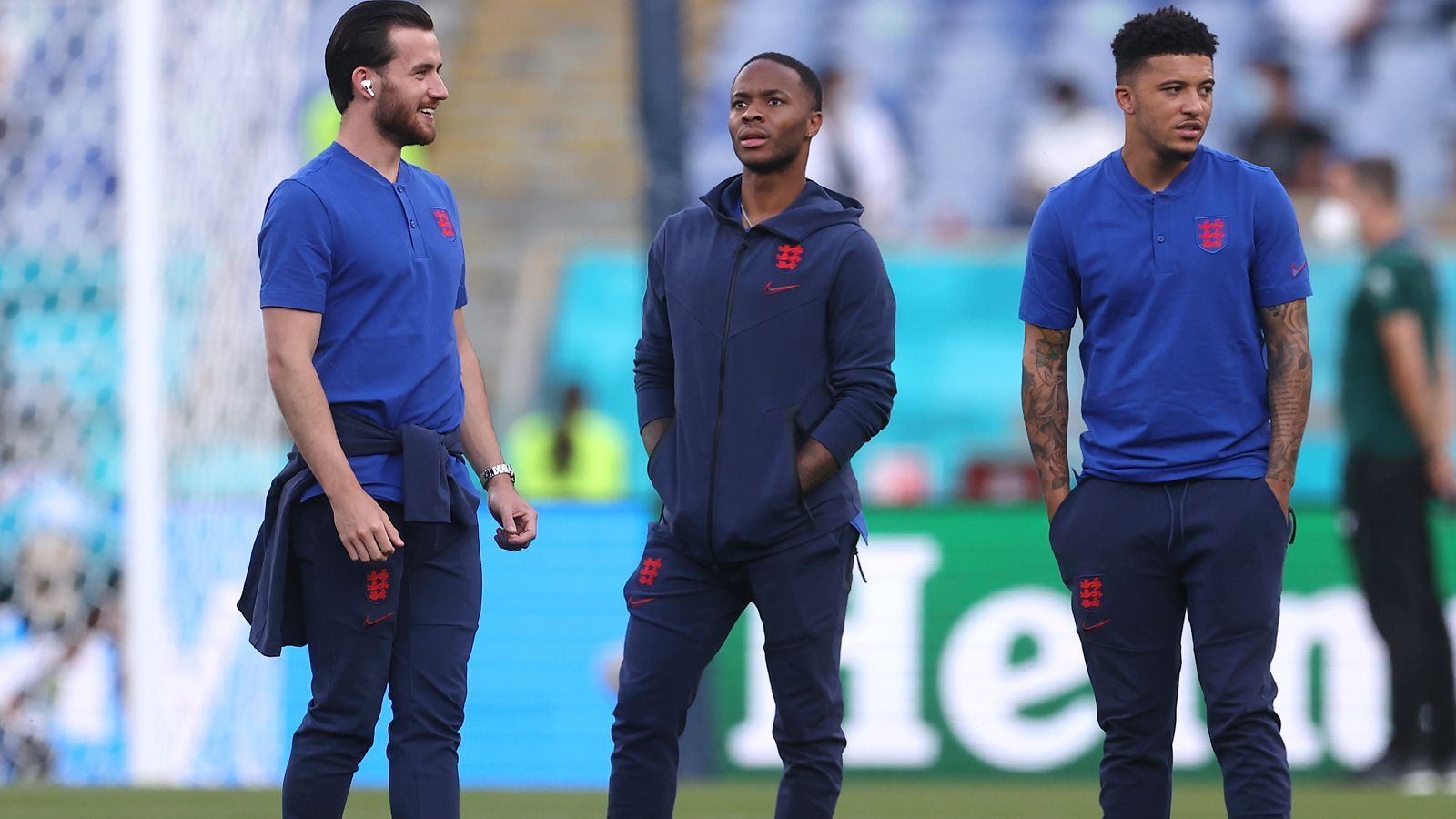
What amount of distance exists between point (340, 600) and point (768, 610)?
0.93 meters

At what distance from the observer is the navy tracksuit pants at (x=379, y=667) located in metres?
4.44

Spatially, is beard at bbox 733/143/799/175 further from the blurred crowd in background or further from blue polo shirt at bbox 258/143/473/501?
the blurred crowd in background

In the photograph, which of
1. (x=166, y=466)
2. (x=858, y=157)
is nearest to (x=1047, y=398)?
(x=166, y=466)

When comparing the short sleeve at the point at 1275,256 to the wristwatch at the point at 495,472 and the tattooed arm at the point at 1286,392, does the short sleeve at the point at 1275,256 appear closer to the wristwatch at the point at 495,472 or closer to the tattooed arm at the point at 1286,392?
the tattooed arm at the point at 1286,392

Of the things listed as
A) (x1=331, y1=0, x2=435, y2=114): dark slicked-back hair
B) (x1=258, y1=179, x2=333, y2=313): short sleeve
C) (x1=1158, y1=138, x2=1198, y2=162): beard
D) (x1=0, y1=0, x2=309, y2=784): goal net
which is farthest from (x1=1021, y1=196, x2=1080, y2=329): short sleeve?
(x1=0, y1=0, x2=309, y2=784): goal net

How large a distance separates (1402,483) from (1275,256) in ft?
13.6

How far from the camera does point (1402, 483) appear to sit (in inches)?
330

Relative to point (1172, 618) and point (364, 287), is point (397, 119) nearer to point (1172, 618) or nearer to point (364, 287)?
point (364, 287)

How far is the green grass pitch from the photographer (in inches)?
291

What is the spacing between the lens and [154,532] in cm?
866

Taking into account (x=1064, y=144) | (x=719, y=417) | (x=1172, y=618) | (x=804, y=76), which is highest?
(x=1064, y=144)

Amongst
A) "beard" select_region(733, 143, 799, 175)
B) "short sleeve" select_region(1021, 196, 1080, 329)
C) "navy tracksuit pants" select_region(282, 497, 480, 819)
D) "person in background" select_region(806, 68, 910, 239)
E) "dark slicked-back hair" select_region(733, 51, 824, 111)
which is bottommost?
"navy tracksuit pants" select_region(282, 497, 480, 819)

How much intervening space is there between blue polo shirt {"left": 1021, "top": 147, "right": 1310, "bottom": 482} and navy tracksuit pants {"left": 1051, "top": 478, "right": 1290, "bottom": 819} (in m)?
0.07

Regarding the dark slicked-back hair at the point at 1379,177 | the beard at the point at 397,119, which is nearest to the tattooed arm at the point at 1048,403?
the beard at the point at 397,119
